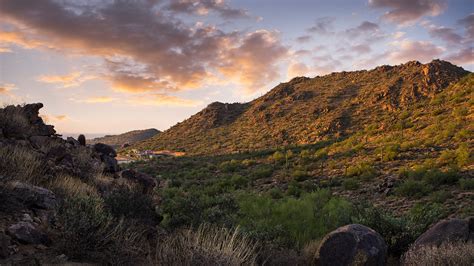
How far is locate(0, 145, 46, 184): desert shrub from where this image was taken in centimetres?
855

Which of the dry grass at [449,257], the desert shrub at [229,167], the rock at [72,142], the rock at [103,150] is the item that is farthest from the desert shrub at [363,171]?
the rock at [72,142]

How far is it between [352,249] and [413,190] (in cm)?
1131

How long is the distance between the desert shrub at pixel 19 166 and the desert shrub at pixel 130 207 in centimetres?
216

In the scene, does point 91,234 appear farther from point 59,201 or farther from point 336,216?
point 336,216

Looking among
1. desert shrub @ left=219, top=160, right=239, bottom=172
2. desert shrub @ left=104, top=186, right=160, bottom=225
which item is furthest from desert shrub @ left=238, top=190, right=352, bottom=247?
desert shrub @ left=219, top=160, right=239, bottom=172

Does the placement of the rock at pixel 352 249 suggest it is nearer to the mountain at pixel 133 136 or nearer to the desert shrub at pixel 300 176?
the desert shrub at pixel 300 176

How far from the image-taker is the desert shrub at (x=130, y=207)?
8.20 m

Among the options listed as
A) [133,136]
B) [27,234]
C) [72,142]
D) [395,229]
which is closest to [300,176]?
[72,142]

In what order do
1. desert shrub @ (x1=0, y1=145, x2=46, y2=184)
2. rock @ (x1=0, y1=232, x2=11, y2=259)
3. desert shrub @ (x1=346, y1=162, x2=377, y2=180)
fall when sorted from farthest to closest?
desert shrub @ (x1=346, y1=162, x2=377, y2=180) → desert shrub @ (x1=0, y1=145, x2=46, y2=184) → rock @ (x1=0, y1=232, x2=11, y2=259)

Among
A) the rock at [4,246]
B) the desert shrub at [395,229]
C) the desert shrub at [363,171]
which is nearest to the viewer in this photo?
the rock at [4,246]

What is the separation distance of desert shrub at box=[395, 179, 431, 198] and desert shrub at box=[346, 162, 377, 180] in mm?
4626

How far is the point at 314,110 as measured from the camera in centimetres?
5781

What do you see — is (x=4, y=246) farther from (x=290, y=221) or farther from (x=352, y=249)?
(x=290, y=221)

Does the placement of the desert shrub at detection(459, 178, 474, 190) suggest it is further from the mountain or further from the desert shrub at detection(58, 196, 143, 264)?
the mountain
